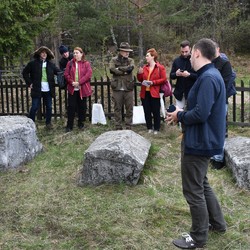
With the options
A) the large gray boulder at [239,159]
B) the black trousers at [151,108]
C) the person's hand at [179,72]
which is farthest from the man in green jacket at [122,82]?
the large gray boulder at [239,159]

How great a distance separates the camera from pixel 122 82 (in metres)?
8.06

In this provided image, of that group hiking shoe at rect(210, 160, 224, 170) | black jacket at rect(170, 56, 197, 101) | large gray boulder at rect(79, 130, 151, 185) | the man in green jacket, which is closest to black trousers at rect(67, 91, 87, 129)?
the man in green jacket

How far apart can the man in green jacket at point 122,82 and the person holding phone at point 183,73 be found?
3.31 ft

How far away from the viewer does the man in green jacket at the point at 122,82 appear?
26.1 ft

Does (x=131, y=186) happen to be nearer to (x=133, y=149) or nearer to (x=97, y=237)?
(x=133, y=149)

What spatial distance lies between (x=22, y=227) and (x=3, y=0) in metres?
7.11

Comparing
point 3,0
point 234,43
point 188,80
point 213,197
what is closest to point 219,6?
point 234,43

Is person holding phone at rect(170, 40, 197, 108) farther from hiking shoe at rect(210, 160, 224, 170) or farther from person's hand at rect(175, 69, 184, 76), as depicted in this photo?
hiking shoe at rect(210, 160, 224, 170)

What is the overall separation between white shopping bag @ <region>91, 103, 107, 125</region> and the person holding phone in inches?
73.1

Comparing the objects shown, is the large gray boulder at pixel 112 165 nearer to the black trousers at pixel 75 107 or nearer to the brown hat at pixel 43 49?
the black trousers at pixel 75 107

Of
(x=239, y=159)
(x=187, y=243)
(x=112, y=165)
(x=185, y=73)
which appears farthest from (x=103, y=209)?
(x=185, y=73)

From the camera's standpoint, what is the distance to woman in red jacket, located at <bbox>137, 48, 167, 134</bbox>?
7.68 meters

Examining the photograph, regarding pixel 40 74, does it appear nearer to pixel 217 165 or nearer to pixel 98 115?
pixel 98 115

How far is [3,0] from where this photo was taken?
10.0 m
